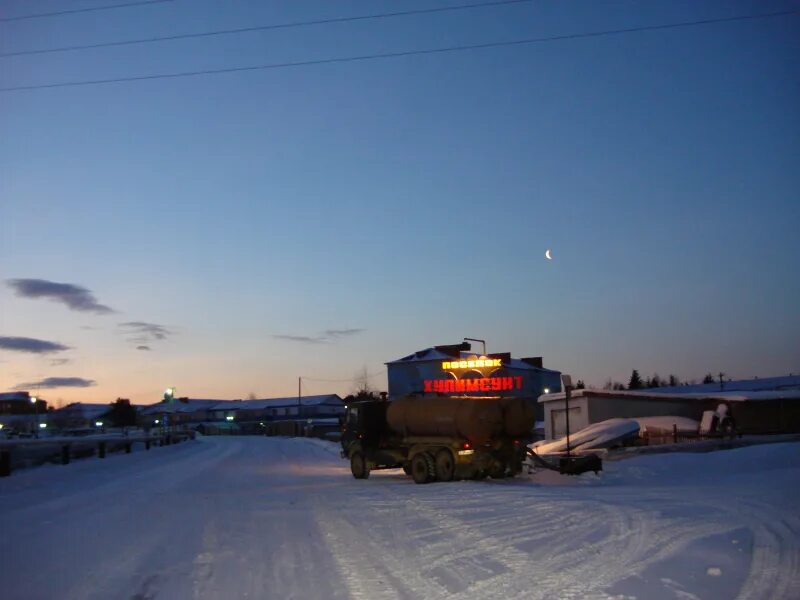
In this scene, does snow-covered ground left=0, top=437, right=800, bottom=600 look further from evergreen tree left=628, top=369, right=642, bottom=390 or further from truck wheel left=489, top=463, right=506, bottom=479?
evergreen tree left=628, top=369, right=642, bottom=390

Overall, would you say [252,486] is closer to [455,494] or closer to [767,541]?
[455,494]

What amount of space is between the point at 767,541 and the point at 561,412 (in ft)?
125

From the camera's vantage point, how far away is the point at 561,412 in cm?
4884

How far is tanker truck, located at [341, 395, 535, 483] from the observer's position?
24.2 meters

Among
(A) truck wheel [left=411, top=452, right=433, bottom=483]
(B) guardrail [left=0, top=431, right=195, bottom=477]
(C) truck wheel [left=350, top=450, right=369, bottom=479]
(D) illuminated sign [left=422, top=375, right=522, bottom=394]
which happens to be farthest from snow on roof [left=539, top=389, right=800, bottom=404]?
(B) guardrail [left=0, top=431, right=195, bottom=477]

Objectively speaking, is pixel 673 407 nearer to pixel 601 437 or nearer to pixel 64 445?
pixel 601 437

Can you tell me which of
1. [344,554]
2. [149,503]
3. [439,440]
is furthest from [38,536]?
[439,440]

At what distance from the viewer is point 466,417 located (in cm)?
2428

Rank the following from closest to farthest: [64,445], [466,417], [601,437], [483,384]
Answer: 1. [466,417]
2. [64,445]
3. [601,437]
4. [483,384]

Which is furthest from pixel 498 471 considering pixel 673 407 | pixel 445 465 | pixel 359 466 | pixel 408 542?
pixel 673 407

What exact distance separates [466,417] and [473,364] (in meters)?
16.8

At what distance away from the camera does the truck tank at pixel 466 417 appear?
24.3m

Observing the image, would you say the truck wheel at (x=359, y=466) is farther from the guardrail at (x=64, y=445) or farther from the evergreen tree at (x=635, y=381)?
the evergreen tree at (x=635, y=381)

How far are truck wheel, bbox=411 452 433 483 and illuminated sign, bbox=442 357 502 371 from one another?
16.0 metres
